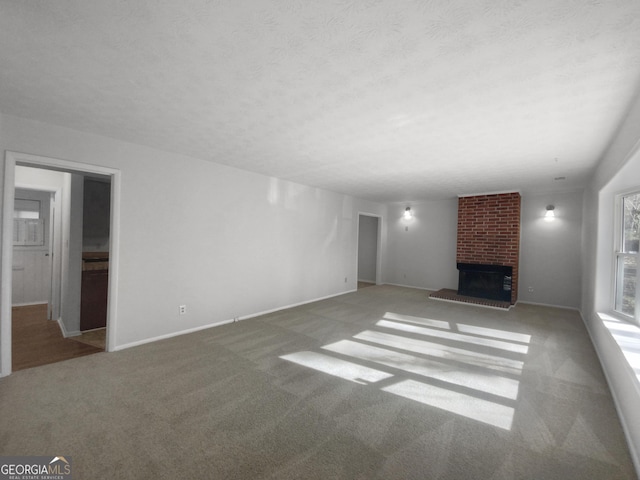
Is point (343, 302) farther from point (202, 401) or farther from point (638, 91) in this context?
point (638, 91)

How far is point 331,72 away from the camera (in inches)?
70.1

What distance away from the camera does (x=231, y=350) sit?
3189 mm

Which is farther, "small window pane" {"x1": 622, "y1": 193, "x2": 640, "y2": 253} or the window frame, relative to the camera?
the window frame

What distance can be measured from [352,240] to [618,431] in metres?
5.37

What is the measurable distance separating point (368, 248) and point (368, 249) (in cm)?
3

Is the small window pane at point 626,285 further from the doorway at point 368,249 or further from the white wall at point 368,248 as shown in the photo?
the white wall at point 368,248

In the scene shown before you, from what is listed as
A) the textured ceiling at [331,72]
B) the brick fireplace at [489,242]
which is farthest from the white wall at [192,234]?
the brick fireplace at [489,242]

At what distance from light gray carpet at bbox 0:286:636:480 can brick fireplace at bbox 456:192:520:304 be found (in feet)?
8.29

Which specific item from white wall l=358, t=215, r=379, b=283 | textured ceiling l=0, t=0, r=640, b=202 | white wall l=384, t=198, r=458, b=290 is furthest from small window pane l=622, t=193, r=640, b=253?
white wall l=358, t=215, r=379, b=283

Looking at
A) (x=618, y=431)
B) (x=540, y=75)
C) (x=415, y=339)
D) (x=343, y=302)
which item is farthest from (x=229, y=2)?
(x=343, y=302)

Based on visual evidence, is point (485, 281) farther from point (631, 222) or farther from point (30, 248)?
point (30, 248)

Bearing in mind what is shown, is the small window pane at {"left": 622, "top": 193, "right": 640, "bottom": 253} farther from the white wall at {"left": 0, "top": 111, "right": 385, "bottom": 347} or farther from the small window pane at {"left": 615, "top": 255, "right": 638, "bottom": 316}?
the white wall at {"left": 0, "top": 111, "right": 385, "bottom": 347}

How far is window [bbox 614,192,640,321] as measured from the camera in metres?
2.91

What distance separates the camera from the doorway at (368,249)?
851cm
